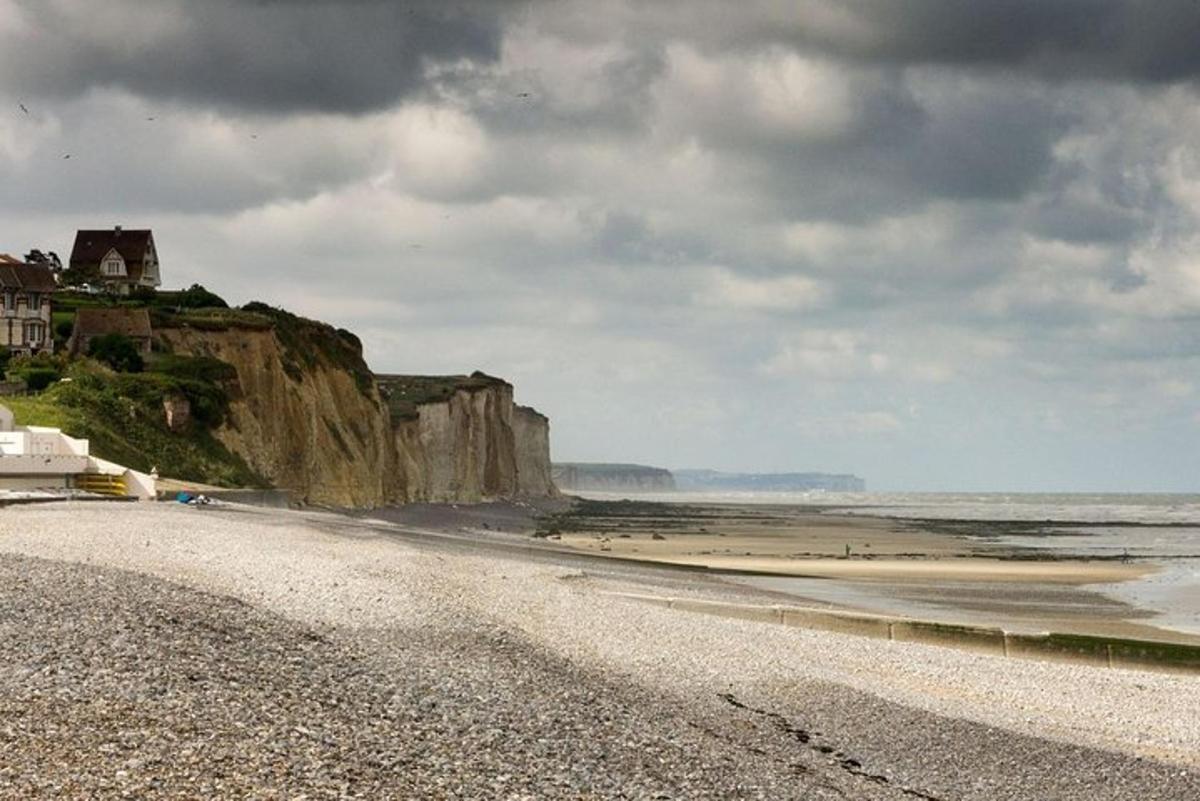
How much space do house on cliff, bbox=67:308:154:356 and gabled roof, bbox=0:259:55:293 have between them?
100 inches

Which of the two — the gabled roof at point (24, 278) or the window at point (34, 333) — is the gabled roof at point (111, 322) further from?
the gabled roof at point (24, 278)

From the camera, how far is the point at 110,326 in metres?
87.4

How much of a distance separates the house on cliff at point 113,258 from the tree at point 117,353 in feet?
139

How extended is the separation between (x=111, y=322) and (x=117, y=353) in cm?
721

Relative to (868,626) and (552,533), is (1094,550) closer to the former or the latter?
(552,533)

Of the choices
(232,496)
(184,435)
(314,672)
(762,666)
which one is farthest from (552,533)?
(314,672)

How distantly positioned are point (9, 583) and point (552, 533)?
237 ft

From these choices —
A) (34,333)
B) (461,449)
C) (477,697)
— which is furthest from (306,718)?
(461,449)

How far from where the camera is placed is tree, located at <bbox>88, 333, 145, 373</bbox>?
263 ft

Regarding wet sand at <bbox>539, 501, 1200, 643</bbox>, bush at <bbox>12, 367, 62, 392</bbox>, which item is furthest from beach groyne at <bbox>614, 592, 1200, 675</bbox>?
bush at <bbox>12, 367, 62, 392</bbox>

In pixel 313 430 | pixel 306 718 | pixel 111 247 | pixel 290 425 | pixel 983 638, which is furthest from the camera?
pixel 111 247

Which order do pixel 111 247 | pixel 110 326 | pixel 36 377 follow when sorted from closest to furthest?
1. pixel 36 377
2. pixel 110 326
3. pixel 111 247

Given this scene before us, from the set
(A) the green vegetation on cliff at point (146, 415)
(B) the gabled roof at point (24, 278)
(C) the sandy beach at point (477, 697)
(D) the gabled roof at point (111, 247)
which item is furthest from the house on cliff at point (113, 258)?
(C) the sandy beach at point (477, 697)

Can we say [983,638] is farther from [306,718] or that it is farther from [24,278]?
[24,278]
